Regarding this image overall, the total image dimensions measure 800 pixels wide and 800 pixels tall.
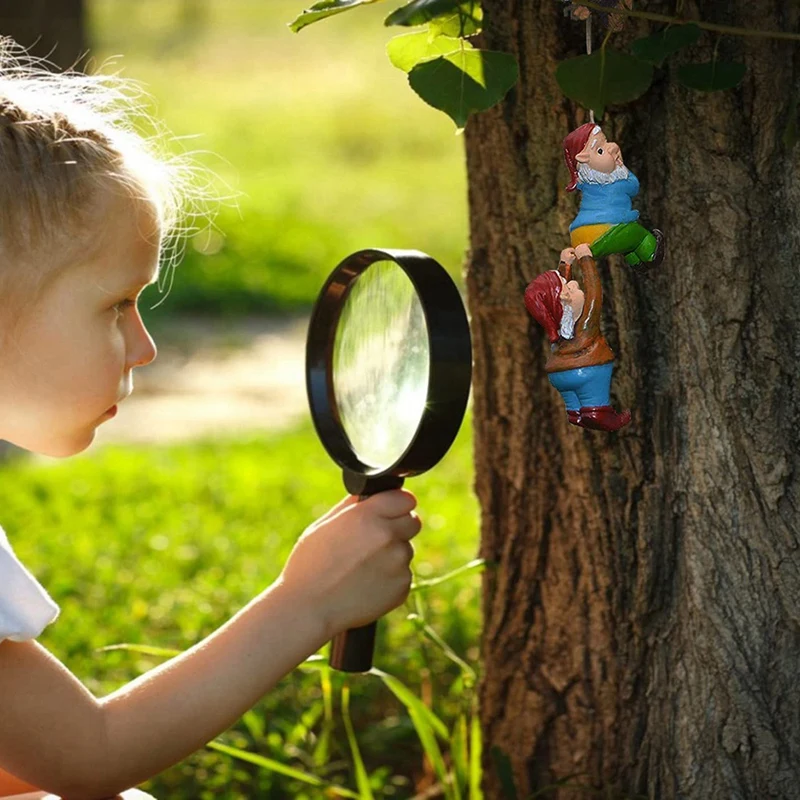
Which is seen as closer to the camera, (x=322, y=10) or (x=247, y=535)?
(x=322, y=10)

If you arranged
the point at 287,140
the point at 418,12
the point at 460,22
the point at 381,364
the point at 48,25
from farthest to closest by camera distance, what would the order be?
the point at 287,140, the point at 48,25, the point at 381,364, the point at 460,22, the point at 418,12

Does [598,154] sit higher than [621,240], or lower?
higher

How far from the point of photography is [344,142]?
14.3 metres

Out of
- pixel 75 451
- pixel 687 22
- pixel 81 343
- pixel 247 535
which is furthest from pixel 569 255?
pixel 247 535

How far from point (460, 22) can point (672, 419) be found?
62 centimetres

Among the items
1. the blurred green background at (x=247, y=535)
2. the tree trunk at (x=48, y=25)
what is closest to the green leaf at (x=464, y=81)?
the blurred green background at (x=247, y=535)

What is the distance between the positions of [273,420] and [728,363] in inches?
177

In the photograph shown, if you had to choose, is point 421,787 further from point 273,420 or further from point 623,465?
point 273,420

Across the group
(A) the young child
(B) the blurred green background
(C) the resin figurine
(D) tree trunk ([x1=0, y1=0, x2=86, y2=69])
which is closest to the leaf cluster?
(C) the resin figurine

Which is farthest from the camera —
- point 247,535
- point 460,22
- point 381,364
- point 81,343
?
point 247,535

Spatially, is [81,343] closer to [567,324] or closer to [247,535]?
[567,324]

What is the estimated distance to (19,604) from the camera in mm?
1652

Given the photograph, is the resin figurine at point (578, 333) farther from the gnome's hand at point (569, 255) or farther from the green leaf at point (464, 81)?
the green leaf at point (464, 81)

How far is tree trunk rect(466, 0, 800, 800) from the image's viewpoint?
169 cm
